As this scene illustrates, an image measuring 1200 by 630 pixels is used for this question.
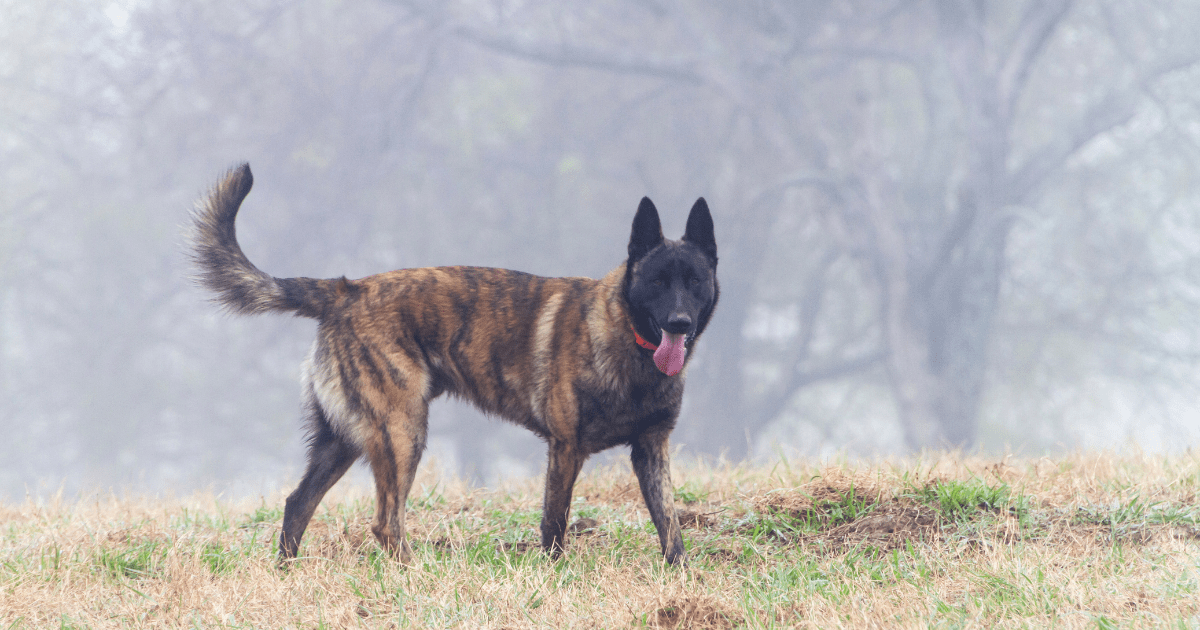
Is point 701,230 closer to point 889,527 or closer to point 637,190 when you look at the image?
point 889,527

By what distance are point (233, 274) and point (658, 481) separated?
243 centimetres

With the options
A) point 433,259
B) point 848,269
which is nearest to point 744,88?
point 848,269

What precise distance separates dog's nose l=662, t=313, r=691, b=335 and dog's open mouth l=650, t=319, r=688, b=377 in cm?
9

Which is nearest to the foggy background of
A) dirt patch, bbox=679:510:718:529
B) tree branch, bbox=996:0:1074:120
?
tree branch, bbox=996:0:1074:120

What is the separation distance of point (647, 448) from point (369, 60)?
18.8 meters

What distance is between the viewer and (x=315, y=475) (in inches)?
189

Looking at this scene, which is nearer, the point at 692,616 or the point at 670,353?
the point at 692,616

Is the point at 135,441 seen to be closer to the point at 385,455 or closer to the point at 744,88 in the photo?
the point at 744,88

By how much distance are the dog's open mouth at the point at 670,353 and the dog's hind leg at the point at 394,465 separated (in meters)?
1.26

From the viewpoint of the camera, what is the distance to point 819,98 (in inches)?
808

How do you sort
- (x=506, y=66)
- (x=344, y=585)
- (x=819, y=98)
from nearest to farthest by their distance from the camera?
(x=344, y=585) → (x=819, y=98) → (x=506, y=66)

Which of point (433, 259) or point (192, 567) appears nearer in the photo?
point (192, 567)

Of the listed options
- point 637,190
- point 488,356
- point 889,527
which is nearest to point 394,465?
point 488,356

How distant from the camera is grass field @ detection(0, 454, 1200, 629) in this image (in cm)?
347
